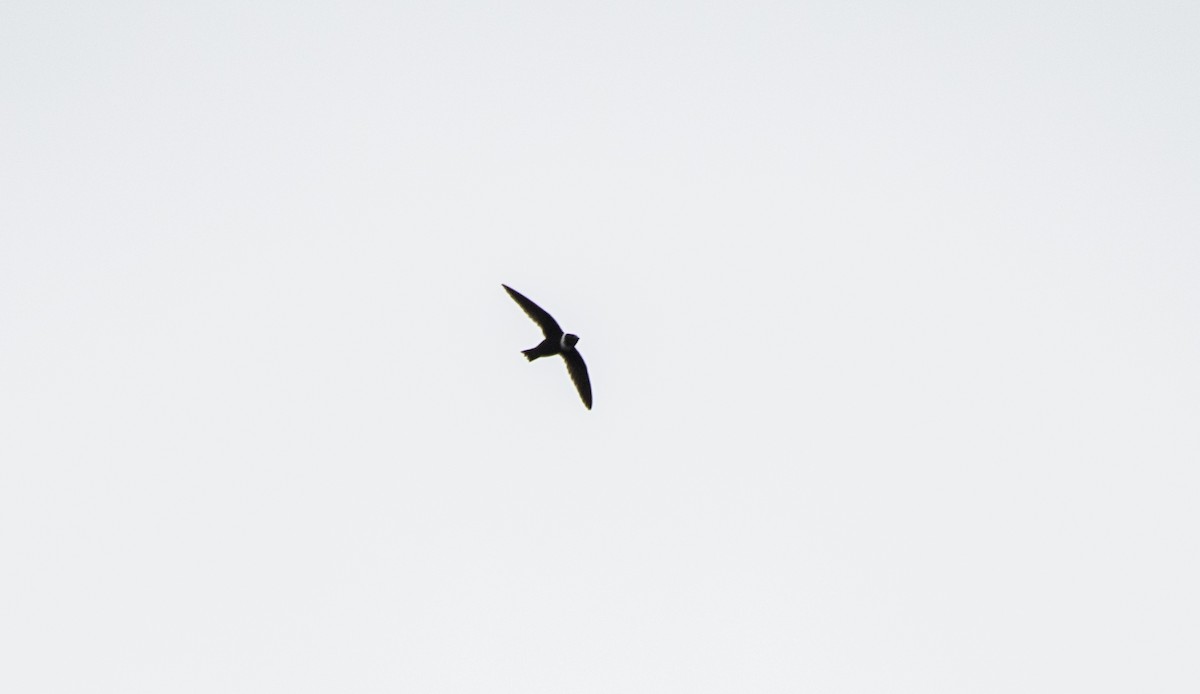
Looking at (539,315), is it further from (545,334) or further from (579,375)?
(579,375)

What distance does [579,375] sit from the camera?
1694 cm

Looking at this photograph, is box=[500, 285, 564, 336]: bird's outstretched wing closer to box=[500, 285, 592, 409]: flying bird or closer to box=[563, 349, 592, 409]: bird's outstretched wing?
box=[500, 285, 592, 409]: flying bird

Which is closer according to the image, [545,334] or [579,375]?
[545,334]

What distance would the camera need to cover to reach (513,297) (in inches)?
613

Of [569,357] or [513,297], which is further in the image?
Result: [569,357]

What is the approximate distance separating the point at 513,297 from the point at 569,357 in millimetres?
1766

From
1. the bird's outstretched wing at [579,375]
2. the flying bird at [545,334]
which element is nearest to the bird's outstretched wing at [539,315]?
the flying bird at [545,334]

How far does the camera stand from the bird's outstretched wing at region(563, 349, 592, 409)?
54.8 ft

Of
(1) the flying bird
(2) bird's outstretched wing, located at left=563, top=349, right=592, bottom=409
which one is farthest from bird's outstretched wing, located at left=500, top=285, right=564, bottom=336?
(2) bird's outstretched wing, located at left=563, top=349, right=592, bottom=409

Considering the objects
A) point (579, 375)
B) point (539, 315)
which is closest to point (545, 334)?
point (539, 315)

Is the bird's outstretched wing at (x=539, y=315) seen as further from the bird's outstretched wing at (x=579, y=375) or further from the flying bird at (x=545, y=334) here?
the bird's outstretched wing at (x=579, y=375)

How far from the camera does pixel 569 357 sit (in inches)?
653

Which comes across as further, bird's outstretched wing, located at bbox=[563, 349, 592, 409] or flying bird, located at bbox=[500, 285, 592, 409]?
bird's outstretched wing, located at bbox=[563, 349, 592, 409]

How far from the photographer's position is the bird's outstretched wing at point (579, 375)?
54.8 feet
